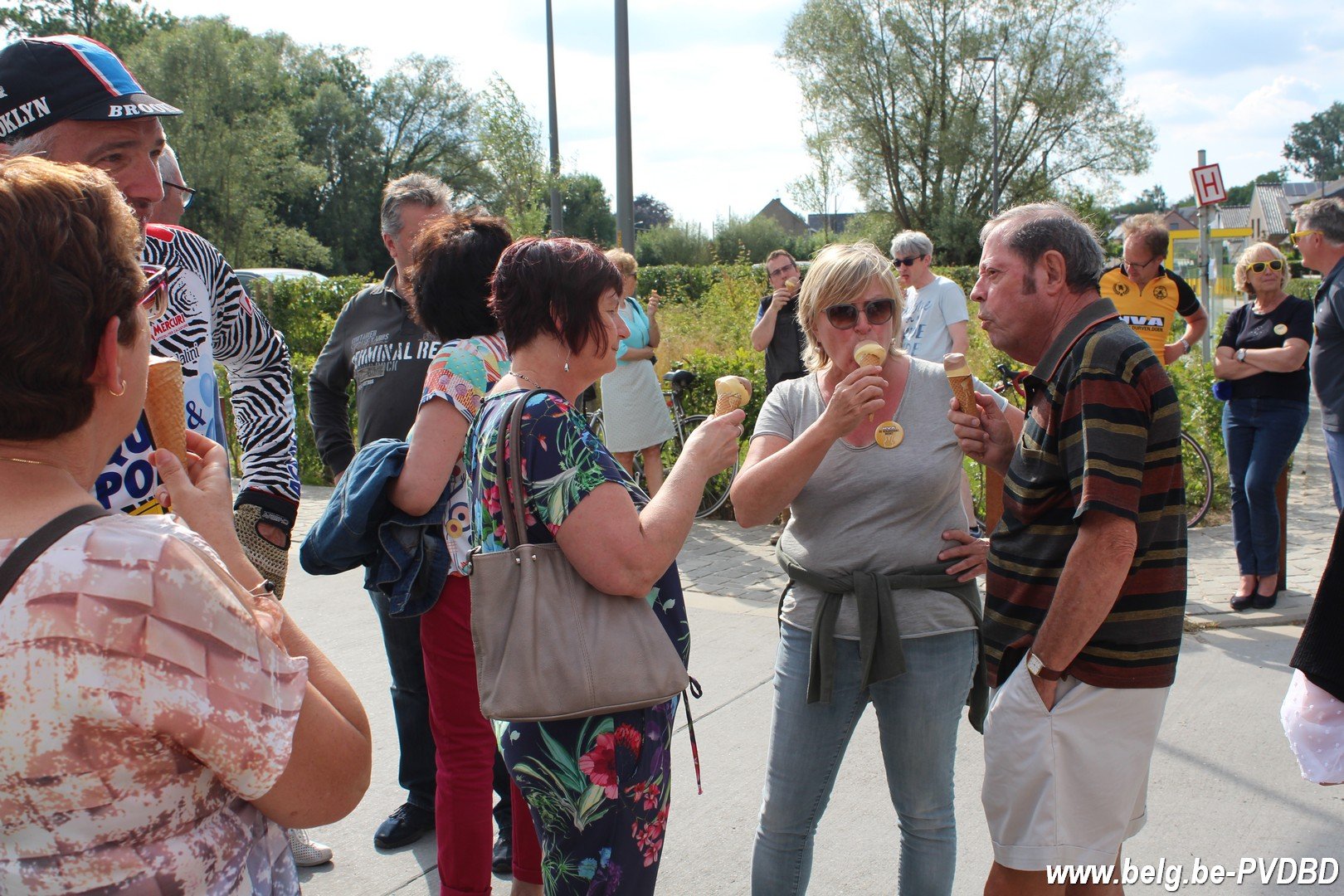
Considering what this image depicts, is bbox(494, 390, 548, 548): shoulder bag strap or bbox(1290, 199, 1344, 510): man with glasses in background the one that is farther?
bbox(1290, 199, 1344, 510): man with glasses in background

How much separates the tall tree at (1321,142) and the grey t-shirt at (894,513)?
159963 millimetres

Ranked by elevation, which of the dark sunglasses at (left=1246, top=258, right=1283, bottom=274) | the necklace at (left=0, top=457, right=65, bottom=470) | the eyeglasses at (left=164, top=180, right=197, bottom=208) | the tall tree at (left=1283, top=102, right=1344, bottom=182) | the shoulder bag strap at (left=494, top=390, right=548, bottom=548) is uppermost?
the tall tree at (left=1283, top=102, right=1344, bottom=182)

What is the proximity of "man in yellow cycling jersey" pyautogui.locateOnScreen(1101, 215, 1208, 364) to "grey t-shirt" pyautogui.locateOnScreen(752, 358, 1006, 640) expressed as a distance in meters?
4.36

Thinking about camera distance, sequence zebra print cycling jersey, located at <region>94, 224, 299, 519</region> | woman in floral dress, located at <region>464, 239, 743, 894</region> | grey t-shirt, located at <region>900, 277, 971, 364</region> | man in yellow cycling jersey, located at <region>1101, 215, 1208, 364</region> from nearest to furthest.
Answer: zebra print cycling jersey, located at <region>94, 224, 299, 519</region>, woman in floral dress, located at <region>464, 239, 743, 894</region>, man in yellow cycling jersey, located at <region>1101, 215, 1208, 364</region>, grey t-shirt, located at <region>900, 277, 971, 364</region>

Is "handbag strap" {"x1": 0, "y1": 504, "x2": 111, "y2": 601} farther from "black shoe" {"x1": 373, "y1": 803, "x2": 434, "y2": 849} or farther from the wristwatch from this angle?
"black shoe" {"x1": 373, "y1": 803, "x2": 434, "y2": 849}

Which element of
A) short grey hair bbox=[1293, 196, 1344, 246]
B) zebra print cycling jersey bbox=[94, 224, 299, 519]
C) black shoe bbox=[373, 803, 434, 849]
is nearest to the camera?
zebra print cycling jersey bbox=[94, 224, 299, 519]

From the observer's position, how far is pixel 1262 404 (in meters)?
A: 5.61

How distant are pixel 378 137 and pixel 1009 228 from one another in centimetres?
5934

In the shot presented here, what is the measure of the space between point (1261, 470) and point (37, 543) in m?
6.08

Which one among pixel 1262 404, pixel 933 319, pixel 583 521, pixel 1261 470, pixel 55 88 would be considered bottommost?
pixel 1261 470

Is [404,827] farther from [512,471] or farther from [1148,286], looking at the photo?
[1148,286]

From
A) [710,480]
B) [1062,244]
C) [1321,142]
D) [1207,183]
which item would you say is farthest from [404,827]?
[1321,142]

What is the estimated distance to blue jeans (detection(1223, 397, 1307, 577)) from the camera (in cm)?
549

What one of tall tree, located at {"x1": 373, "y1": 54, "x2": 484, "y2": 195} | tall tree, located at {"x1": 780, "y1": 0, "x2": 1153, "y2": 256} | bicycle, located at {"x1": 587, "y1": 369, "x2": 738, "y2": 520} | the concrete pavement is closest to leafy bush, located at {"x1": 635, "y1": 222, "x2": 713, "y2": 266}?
tall tree, located at {"x1": 780, "y1": 0, "x2": 1153, "y2": 256}
